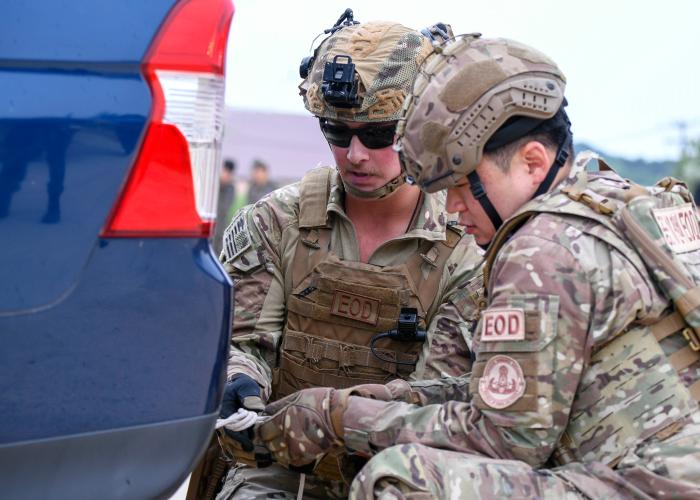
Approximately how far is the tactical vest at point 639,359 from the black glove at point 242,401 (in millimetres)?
914

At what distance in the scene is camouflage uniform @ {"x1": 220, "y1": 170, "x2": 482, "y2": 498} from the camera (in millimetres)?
3256

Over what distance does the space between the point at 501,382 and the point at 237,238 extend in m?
1.35

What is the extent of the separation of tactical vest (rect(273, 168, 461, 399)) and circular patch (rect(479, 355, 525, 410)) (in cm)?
86

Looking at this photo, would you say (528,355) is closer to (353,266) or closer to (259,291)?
(353,266)

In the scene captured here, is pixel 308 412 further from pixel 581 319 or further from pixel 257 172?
pixel 257 172

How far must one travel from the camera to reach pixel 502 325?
242 centimetres

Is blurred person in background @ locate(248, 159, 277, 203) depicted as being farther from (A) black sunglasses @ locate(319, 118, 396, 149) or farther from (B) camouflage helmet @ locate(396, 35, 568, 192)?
(B) camouflage helmet @ locate(396, 35, 568, 192)

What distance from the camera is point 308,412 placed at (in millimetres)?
2799

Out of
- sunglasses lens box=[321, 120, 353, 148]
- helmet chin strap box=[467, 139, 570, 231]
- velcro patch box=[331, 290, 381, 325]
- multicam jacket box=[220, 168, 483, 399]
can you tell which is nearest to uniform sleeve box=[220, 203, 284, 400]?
multicam jacket box=[220, 168, 483, 399]

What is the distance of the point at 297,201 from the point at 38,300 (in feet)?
5.03

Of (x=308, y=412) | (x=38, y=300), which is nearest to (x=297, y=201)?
(x=308, y=412)

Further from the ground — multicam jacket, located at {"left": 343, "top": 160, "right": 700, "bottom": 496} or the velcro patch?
multicam jacket, located at {"left": 343, "top": 160, "right": 700, "bottom": 496}

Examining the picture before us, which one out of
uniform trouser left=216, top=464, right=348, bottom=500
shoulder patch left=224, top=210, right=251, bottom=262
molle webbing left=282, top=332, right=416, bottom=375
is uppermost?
shoulder patch left=224, top=210, right=251, bottom=262

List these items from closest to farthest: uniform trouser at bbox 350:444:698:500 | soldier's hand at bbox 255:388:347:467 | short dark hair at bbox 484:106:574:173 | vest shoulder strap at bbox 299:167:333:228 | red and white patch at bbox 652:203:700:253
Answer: uniform trouser at bbox 350:444:698:500 → red and white patch at bbox 652:203:700:253 → short dark hair at bbox 484:106:574:173 → soldier's hand at bbox 255:388:347:467 → vest shoulder strap at bbox 299:167:333:228
